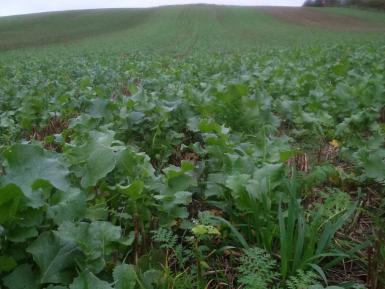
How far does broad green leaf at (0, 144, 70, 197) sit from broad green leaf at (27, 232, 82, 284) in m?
0.20

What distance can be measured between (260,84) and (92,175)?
3944 mm

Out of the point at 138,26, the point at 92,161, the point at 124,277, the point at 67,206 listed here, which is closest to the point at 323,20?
the point at 138,26

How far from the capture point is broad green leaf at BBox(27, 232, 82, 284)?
59.5 inches

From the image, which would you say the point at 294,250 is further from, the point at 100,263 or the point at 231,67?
the point at 231,67

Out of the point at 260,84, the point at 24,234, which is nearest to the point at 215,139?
the point at 24,234

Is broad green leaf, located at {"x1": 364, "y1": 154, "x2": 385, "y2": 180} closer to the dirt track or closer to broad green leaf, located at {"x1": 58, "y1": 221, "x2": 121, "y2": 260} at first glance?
broad green leaf, located at {"x1": 58, "y1": 221, "x2": 121, "y2": 260}

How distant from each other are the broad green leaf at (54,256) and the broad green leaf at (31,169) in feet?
0.65

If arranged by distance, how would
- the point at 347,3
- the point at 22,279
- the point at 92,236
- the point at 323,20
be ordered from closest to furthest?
the point at 22,279, the point at 92,236, the point at 323,20, the point at 347,3

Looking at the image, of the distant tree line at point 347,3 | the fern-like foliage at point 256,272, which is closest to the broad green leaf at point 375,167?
the fern-like foliage at point 256,272

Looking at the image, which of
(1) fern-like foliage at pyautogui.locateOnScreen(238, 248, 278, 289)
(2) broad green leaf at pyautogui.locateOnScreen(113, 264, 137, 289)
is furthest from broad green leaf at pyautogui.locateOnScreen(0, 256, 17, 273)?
(1) fern-like foliage at pyautogui.locateOnScreen(238, 248, 278, 289)

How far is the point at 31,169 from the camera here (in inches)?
62.5

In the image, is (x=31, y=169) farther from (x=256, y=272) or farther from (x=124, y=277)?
(x=256, y=272)

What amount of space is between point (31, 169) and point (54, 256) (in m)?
0.33

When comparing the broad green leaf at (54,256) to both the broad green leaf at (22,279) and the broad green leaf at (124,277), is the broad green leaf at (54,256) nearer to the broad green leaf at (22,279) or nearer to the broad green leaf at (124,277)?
the broad green leaf at (22,279)
